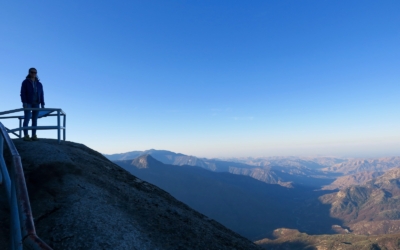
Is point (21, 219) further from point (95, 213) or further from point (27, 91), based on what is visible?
point (27, 91)

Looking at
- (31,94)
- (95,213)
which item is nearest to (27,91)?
(31,94)

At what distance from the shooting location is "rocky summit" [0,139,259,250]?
22.0ft

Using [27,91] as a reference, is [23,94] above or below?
below

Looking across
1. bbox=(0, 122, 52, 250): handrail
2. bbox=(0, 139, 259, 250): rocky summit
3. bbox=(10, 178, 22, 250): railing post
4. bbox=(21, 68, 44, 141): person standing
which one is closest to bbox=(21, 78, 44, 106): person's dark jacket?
bbox=(21, 68, 44, 141): person standing

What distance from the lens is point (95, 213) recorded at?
7.71m

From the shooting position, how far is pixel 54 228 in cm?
678

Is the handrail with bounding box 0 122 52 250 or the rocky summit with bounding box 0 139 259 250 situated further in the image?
the rocky summit with bounding box 0 139 259 250

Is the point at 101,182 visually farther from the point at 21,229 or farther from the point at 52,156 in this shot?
the point at 21,229

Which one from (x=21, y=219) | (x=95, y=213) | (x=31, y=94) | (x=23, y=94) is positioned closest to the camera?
(x=21, y=219)

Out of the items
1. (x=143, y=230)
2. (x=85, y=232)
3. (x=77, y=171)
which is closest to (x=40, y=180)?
(x=77, y=171)

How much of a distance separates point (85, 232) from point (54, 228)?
2.90 feet

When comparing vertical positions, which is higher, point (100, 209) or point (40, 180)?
point (40, 180)

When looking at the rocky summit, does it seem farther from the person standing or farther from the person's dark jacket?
the person's dark jacket

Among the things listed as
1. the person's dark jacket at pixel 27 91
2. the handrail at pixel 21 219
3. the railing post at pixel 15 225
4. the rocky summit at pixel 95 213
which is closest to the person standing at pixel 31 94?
the person's dark jacket at pixel 27 91
